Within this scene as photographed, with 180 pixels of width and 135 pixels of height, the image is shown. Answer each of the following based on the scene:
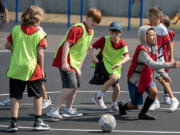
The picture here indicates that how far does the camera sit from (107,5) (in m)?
33.5

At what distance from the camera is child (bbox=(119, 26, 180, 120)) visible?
26.7 ft

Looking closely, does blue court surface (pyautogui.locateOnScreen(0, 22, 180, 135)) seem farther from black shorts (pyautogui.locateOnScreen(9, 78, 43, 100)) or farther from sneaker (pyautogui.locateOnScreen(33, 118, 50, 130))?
black shorts (pyautogui.locateOnScreen(9, 78, 43, 100))

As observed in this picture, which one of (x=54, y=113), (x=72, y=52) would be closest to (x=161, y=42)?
(x=72, y=52)

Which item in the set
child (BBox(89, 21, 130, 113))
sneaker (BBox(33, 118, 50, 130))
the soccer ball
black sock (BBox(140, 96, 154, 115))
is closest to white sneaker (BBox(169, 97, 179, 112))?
black sock (BBox(140, 96, 154, 115))

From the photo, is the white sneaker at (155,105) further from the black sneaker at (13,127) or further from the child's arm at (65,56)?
the black sneaker at (13,127)

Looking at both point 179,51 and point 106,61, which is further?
point 179,51

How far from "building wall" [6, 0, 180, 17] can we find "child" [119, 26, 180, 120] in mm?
24025

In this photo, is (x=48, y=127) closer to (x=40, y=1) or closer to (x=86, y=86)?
(x=86, y=86)

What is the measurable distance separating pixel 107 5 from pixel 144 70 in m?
25.5

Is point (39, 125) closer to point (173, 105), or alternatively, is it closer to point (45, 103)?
point (45, 103)

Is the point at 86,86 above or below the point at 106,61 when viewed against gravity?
below

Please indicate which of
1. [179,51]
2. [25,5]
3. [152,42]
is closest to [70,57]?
[152,42]

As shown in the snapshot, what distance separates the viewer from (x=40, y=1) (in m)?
33.6

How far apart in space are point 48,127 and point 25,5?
25.5 metres
